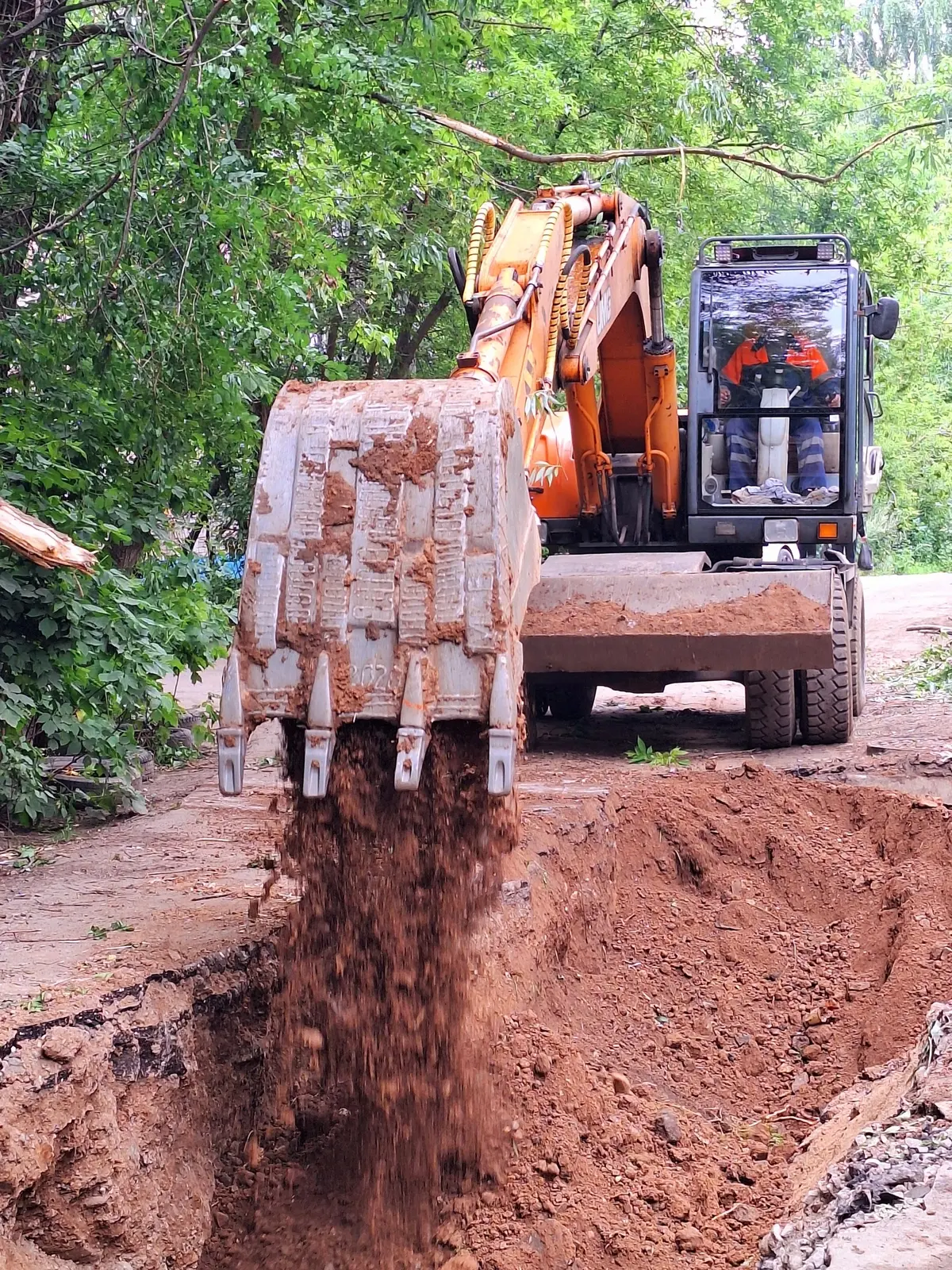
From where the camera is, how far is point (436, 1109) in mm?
4160

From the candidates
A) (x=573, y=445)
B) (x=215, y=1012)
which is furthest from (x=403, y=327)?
(x=215, y=1012)

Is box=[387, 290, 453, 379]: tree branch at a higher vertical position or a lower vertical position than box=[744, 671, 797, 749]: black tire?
higher

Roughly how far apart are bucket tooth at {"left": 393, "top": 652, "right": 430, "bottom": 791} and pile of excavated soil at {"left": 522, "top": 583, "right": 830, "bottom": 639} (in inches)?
135

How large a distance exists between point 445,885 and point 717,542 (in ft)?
16.6

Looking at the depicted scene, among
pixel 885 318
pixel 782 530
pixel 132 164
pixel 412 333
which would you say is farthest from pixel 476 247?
pixel 412 333

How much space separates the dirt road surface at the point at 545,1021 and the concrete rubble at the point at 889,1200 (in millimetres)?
605

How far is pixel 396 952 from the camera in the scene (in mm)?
4109

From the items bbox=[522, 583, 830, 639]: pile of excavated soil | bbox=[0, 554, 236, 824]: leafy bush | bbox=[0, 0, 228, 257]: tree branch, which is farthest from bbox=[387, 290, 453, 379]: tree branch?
bbox=[0, 554, 236, 824]: leafy bush

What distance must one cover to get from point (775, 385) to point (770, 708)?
2.25 metres

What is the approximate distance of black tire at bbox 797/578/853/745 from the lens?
7609 mm

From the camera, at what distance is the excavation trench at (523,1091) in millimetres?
3773

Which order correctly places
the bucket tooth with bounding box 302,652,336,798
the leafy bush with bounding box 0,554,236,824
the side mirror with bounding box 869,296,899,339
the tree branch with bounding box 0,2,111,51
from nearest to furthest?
the bucket tooth with bounding box 302,652,336,798 → the leafy bush with bounding box 0,554,236,824 → the tree branch with bounding box 0,2,111,51 → the side mirror with bounding box 869,296,899,339

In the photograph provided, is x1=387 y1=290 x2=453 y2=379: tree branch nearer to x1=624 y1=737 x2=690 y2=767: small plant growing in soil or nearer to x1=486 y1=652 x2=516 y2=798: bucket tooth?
x1=624 y1=737 x2=690 y2=767: small plant growing in soil

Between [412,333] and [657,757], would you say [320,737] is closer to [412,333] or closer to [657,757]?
[657,757]
